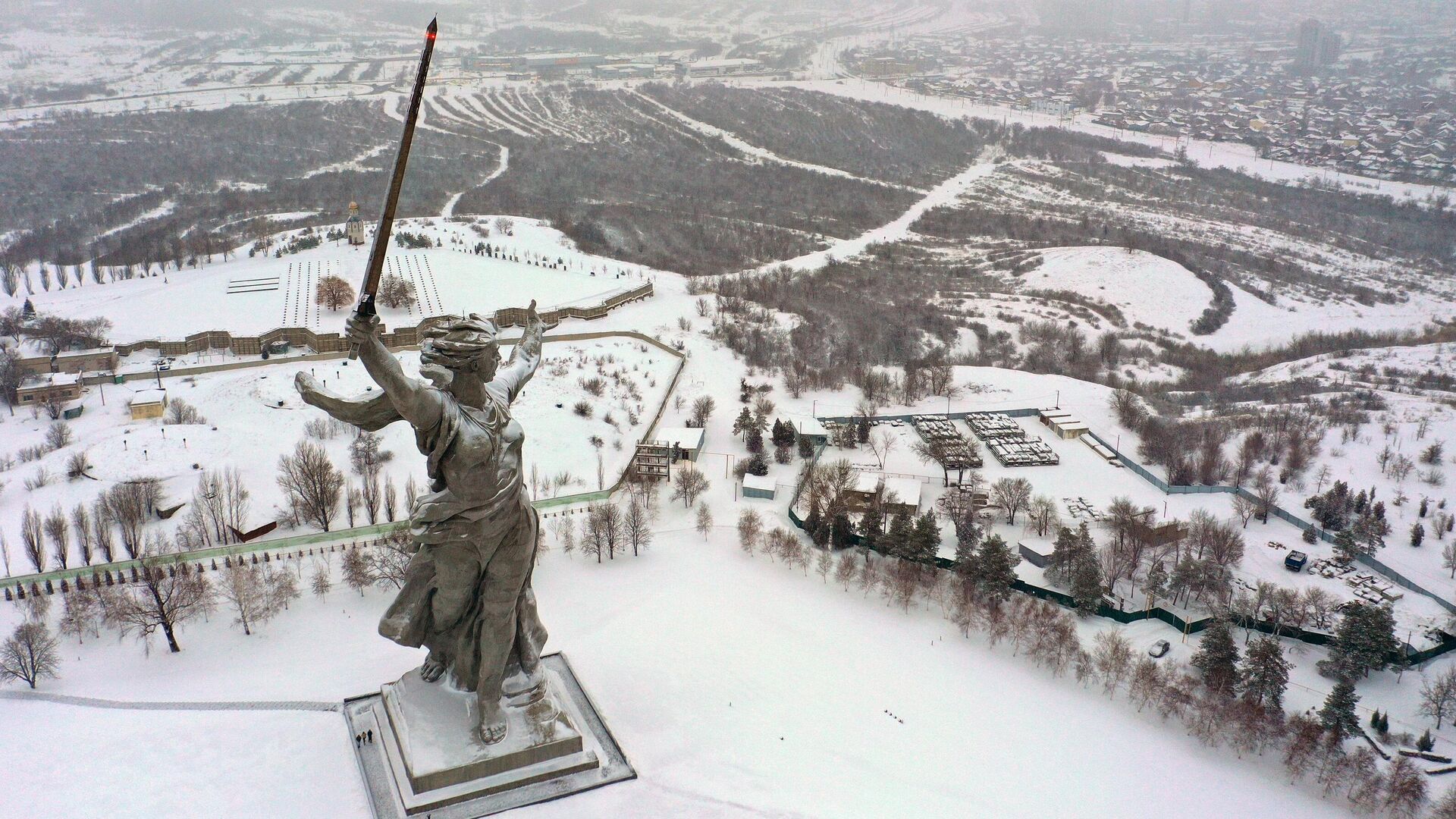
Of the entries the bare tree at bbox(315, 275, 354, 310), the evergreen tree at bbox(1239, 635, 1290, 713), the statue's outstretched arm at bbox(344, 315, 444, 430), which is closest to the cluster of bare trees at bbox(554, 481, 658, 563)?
the statue's outstretched arm at bbox(344, 315, 444, 430)

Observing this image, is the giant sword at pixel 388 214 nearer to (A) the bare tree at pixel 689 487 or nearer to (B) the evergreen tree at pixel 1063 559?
(A) the bare tree at pixel 689 487

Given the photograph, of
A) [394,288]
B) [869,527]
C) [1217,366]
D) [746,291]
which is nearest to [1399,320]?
[1217,366]

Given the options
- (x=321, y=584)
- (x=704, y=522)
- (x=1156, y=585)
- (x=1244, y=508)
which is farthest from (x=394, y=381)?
(x=1244, y=508)

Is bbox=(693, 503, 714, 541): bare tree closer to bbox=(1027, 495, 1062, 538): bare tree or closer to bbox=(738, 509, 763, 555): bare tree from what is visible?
bbox=(738, 509, 763, 555): bare tree

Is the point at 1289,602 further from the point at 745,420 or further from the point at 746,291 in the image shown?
the point at 746,291

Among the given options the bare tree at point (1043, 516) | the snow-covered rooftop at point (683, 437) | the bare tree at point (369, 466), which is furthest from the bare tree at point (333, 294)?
the bare tree at point (1043, 516)
